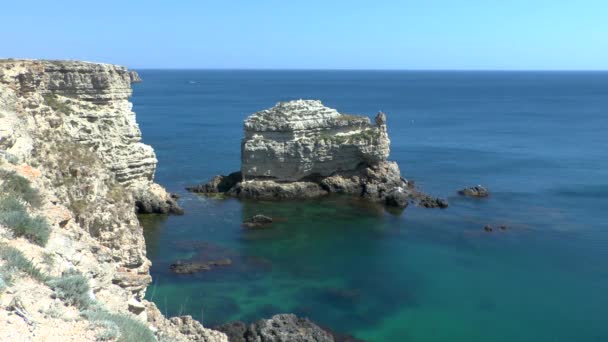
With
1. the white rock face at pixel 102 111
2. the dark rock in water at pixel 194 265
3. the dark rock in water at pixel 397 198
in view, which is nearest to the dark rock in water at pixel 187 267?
the dark rock in water at pixel 194 265

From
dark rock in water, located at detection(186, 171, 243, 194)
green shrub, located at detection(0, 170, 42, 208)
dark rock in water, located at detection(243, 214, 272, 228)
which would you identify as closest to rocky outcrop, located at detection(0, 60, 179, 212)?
dark rock in water, located at detection(243, 214, 272, 228)

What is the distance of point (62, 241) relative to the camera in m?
11.6

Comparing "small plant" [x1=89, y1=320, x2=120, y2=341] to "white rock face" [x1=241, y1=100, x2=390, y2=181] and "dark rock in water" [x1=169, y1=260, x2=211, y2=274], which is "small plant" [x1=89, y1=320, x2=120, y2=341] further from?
"white rock face" [x1=241, y1=100, x2=390, y2=181]

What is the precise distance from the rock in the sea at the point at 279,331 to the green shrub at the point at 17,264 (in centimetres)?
1433

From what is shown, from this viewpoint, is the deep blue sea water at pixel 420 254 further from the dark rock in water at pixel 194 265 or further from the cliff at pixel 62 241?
the cliff at pixel 62 241

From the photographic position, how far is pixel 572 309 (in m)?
29.2

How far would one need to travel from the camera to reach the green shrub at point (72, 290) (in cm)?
938

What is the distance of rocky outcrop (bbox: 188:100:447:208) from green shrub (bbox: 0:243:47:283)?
39.7 meters

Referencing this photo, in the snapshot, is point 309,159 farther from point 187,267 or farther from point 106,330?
point 106,330

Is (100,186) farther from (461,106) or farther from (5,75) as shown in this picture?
(461,106)

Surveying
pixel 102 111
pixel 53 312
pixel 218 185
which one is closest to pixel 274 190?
pixel 218 185

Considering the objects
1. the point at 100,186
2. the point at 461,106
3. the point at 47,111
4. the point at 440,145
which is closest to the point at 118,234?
the point at 100,186

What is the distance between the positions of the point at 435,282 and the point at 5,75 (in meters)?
24.0

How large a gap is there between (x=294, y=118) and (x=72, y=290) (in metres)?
41.4
